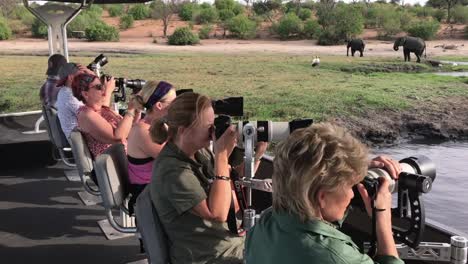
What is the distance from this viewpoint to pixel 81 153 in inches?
128

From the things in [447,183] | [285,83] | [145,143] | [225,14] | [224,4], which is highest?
[224,4]

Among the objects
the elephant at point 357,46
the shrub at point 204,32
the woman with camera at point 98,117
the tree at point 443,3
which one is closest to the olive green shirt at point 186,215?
the woman with camera at point 98,117

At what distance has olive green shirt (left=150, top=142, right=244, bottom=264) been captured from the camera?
6.22ft

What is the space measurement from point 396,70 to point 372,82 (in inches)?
202

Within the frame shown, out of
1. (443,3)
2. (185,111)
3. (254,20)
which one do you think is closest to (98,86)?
(185,111)

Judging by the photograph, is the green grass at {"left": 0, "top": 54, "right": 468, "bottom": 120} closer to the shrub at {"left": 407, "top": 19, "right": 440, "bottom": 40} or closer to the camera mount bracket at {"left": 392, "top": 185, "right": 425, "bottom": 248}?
the camera mount bracket at {"left": 392, "top": 185, "right": 425, "bottom": 248}

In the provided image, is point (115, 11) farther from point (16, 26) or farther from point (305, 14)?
point (305, 14)

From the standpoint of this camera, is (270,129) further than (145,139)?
No

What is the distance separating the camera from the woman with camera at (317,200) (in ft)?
4.17

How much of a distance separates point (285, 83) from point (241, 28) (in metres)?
23.6

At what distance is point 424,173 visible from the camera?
159cm

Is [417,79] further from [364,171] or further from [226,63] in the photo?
[364,171]

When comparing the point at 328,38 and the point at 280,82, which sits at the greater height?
the point at 328,38

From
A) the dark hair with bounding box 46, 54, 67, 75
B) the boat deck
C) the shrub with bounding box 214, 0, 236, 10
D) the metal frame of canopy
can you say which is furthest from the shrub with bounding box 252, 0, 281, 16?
the boat deck
